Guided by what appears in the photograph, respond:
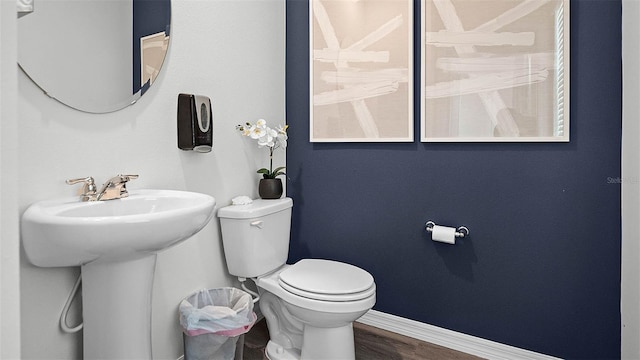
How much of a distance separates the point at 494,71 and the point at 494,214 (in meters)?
0.67

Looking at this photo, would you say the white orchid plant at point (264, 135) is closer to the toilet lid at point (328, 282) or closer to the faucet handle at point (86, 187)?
the toilet lid at point (328, 282)

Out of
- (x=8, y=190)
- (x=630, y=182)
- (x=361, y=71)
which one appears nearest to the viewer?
(x=8, y=190)

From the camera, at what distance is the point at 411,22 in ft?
6.23

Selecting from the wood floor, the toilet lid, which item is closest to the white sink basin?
the toilet lid

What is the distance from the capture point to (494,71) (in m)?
1.74

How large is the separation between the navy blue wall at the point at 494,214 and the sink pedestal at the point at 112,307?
1.18 m

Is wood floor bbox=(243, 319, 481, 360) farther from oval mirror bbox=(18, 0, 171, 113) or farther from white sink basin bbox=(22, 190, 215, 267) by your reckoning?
oval mirror bbox=(18, 0, 171, 113)

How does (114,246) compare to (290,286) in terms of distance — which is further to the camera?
(290,286)

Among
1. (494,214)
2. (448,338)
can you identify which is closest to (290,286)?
(448,338)

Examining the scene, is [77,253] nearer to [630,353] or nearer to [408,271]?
[408,271]

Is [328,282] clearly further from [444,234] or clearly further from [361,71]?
[361,71]

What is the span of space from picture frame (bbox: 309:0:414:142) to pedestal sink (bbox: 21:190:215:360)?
1.07 metres

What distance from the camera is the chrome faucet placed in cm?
122

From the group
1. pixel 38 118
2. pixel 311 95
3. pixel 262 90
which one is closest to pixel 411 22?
pixel 311 95
